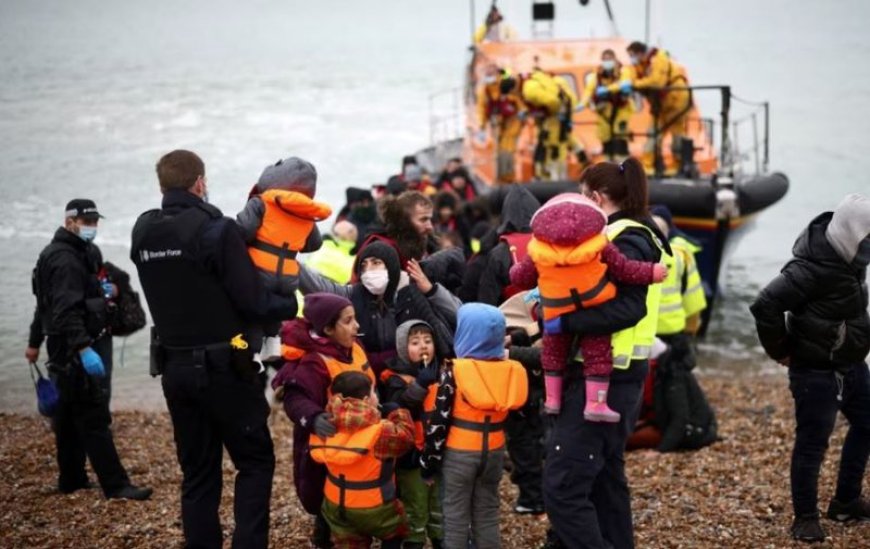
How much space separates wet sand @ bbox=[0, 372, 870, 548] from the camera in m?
5.84

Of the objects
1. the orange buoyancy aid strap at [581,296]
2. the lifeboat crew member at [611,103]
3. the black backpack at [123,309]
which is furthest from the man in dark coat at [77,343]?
the lifeboat crew member at [611,103]

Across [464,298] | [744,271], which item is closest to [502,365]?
[464,298]

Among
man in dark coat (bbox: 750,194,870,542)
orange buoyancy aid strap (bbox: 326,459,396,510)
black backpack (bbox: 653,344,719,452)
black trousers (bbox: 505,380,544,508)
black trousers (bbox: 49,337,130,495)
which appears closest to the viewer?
orange buoyancy aid strap (bbox: 326,459,396,510)

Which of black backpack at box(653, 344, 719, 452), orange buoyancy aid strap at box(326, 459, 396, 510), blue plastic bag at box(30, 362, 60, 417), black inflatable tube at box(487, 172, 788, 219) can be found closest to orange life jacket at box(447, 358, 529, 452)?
orange buoyancy aid strap at box(326, 459, 396, 510)

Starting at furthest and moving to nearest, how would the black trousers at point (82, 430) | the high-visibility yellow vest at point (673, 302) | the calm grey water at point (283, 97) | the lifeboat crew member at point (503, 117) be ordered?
the lifeboat crew member at point (503, 117) → the calm grey water at point (283, 97) → the high-visibility yellow vest at point (673, 302) → the black trousers at point (82, 430)

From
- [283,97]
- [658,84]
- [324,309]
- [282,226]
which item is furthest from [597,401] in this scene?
[283,97]

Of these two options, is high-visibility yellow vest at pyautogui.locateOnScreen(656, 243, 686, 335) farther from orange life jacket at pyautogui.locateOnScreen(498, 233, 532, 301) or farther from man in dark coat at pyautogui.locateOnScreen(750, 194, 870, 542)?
man in dark coat at pyautogui.locateOnScreen(750, 194, 870, 542)

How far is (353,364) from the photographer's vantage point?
526 centimetres

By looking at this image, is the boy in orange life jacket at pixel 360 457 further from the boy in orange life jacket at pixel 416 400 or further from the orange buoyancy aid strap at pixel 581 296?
the orange buoyancy aid strap at pixel 581 296

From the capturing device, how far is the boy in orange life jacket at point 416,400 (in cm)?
534

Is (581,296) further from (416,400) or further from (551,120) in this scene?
(551,120)

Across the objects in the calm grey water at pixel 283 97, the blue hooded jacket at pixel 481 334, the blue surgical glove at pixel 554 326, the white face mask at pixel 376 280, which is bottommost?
the calm grey water at pixel 283 97

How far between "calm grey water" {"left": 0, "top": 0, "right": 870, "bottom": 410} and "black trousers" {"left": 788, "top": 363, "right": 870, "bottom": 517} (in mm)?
5210

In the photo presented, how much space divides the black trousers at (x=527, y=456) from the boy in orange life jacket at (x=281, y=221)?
6.16 feet
